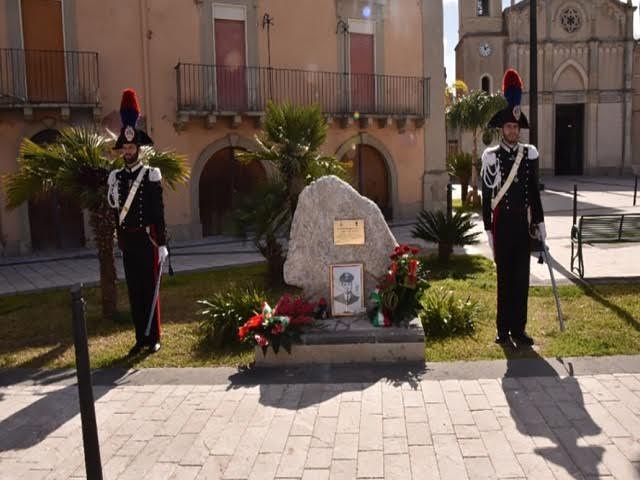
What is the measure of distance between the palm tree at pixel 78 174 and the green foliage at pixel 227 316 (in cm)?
181

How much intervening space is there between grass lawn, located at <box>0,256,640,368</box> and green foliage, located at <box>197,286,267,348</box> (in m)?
0.15

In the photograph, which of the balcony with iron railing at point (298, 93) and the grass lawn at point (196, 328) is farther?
the balcony with iron railing at point (298, 93)

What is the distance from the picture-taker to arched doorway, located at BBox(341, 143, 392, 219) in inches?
736

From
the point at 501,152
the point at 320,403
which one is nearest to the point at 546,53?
the point at 501,152

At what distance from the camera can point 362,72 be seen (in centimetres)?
1827

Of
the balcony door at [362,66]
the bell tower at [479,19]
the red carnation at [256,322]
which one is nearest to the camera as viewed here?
the red carnation at [256,322]

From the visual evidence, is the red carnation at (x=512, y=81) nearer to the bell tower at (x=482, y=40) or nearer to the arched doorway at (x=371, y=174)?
the arched doorway at (x=371, y=174)

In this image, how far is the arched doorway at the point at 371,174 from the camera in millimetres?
18703

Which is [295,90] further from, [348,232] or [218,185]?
[348,232]

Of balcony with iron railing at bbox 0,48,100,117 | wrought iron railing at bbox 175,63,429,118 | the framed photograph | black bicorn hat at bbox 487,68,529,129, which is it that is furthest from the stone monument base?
balcony with iron railing at bbox 0,48,100,117

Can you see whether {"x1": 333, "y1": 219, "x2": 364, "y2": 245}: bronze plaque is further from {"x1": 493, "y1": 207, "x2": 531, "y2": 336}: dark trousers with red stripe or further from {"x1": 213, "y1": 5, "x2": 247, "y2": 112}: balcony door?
{"x1": 213, "y1": 5, "x2": 247, "y2": 112}: balcony door

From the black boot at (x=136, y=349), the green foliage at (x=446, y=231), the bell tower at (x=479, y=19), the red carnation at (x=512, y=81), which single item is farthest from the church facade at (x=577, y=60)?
the black boot at (x=136, y=349)

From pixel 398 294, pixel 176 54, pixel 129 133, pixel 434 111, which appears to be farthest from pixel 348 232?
pixel 434 111

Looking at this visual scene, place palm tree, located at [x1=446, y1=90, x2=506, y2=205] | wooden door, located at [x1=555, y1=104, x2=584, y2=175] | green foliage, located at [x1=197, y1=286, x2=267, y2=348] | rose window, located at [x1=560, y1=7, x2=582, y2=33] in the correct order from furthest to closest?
wooden door, located at [x1=555, y1=104, x2=584, y2=175] → rose window, located at [x1=560, y1=7, x2=582, y2=33] → palm tree, located at [x1=446, y1=90, x2=506, y2=205] → green foliage, located at [x1=197, y1=286, x2=267, y2=348]
